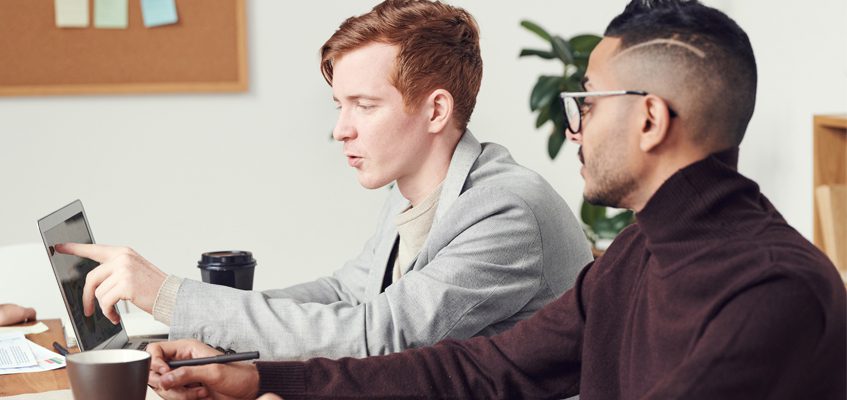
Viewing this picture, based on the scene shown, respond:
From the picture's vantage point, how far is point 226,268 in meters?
1.79

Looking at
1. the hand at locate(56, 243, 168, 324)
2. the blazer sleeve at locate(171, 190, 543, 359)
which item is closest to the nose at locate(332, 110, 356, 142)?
the blazer sleeve at locate(171, 190, 543, 359)

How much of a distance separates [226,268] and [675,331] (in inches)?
38.1

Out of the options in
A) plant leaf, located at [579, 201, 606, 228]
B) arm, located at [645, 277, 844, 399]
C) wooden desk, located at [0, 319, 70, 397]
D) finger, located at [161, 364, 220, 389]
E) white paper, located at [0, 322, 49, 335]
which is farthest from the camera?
plant leaf, located at [579, 201, 606, 228]

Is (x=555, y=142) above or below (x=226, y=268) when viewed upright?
above

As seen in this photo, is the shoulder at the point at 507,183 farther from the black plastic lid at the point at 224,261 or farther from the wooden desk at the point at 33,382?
the wooden desk at the point at 33,382

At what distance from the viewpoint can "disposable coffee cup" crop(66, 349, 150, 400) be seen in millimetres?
1079

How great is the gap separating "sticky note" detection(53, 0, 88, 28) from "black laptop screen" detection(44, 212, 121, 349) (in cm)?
197

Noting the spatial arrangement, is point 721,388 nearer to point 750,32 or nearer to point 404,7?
point 404,7

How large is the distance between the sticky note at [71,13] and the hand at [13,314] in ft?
5.71

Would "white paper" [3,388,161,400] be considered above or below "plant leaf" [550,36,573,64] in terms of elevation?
below

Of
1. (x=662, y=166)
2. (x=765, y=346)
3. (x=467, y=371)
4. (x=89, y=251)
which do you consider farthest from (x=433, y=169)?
(x=765, y=346)

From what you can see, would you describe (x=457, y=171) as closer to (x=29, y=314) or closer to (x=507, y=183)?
(x=507, y=183)

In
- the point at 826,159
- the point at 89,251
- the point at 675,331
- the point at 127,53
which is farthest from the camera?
the point at 127,53

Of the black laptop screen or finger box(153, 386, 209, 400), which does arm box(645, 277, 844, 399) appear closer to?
finger box(153, 386, 209, 400)
